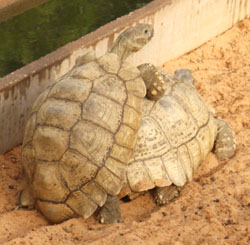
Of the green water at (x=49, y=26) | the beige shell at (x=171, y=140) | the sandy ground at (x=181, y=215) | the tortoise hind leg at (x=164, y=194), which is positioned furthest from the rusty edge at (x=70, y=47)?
the tortoise hind leg at (x=164, y=194)

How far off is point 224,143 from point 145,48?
1793 mm

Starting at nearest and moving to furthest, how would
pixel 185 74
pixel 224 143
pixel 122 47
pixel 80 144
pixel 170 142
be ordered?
pixel 80 144, pixel 170 142, pixel 122 47, pixel 224 143, pixel 185 74

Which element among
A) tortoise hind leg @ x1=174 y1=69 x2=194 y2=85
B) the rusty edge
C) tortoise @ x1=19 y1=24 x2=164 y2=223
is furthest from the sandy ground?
the rusty edge

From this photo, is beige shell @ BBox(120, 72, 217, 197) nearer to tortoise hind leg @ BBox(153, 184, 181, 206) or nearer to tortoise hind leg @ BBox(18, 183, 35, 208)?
tortoise hind leg @ BBox(153, 184, 181, 206)

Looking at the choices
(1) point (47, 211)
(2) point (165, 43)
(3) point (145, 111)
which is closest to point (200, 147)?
(3) point (145, 111)

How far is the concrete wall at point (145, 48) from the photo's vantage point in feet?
23.0

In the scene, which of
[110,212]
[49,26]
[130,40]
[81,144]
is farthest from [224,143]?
[49,26]

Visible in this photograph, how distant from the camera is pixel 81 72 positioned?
621cm

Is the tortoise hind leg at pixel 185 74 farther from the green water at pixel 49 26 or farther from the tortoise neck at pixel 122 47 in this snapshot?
the green water at pixel 49 26

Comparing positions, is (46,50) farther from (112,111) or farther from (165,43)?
(112,111)

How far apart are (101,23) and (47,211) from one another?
13.8 ft

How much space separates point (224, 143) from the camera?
7.05 m

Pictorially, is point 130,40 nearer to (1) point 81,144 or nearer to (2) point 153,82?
(2) point 153,82

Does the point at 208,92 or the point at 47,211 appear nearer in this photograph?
the point at 47,211
